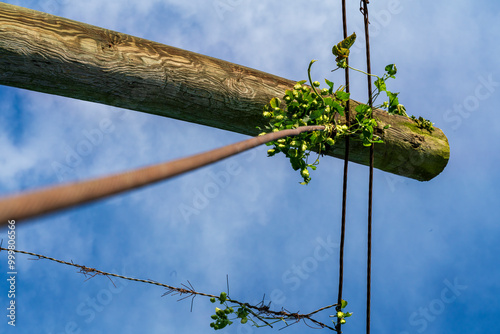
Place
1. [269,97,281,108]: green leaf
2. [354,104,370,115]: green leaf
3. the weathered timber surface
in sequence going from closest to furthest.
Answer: the weathered timber surface < [269,97,281,108]: green leaf < [354,104,370,115]: green leaf

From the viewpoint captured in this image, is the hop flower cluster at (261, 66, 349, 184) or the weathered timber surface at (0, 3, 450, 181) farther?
the hop flower cluster at (261, 66, 349, 184)

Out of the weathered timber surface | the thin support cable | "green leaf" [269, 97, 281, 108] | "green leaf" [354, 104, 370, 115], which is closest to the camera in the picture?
the thin support cable

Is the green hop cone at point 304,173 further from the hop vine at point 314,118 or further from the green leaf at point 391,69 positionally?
the green leaf at point 391,69

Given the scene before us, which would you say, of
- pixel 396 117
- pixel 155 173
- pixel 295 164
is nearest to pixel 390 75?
pixel 396 117

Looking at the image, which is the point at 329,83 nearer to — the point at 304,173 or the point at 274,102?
the point at 274,102

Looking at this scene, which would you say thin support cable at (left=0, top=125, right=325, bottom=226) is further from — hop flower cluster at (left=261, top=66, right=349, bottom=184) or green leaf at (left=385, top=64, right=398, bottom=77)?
green leaf at (left=385, top=64, right=398, bottom=77)

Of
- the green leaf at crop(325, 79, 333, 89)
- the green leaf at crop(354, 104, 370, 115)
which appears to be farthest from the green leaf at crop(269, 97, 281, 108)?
the green leaf at crop(354, 104, 370, 115)

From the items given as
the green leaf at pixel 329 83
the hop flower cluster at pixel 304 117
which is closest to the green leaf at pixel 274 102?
the hop flower cluster at pixel 304 117

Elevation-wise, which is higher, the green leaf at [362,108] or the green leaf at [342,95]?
the green leaf at [362,108]

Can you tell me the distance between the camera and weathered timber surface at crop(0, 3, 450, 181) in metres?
1.38

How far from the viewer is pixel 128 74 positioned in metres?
1.50

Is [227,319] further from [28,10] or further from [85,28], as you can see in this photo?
[28,10]

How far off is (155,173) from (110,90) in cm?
115

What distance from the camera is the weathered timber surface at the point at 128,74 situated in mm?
1385
